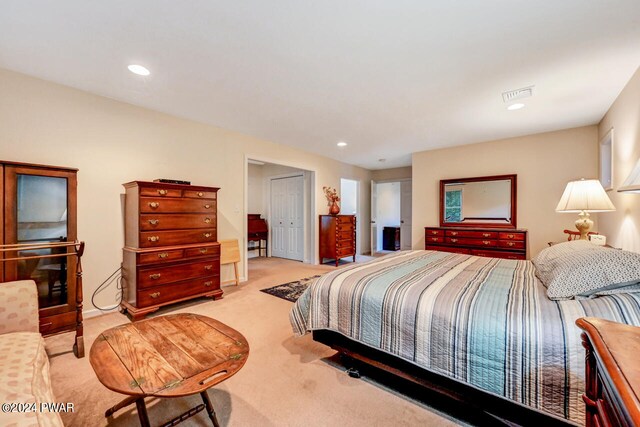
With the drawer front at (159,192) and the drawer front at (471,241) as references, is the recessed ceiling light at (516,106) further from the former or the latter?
the drawer front at (159,192)

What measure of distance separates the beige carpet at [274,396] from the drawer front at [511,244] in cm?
322

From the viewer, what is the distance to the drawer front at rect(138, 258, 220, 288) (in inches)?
108

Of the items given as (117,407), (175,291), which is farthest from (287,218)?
(117,407)

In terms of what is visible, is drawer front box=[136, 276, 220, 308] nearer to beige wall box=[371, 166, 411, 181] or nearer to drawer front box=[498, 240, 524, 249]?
drawer front box=[498, 240, 524, 249]

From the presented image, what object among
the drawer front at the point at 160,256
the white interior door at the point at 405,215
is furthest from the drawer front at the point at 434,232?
the drawer front at the point at 160,256

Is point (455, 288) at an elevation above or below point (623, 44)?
below

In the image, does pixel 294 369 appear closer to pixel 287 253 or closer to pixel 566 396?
pixel 566 396

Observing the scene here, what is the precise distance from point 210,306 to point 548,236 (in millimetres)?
4921

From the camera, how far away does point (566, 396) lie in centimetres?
112

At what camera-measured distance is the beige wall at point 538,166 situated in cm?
379

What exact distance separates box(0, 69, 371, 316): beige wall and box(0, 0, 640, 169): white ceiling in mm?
197

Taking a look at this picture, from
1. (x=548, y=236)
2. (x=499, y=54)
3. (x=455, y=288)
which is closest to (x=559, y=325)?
(x=455, y=288)

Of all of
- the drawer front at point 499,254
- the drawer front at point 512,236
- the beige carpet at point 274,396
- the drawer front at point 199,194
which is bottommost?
the beige carpet at point 274,396

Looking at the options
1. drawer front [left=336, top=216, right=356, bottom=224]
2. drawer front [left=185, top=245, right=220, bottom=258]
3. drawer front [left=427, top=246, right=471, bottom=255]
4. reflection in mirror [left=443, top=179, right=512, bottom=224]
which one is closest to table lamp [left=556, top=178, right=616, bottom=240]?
drawer front [left=427, top=246, right=471, bottom=255]
